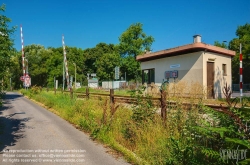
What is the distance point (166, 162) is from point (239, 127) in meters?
1.39

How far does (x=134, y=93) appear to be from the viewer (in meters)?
5.54

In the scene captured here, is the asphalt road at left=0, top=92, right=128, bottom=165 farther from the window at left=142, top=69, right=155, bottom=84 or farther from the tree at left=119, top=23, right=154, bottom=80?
the tree at left=119, top=23, right=154, bottom=80

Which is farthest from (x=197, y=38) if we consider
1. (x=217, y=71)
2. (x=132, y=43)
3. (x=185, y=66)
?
(x=132, y=43)

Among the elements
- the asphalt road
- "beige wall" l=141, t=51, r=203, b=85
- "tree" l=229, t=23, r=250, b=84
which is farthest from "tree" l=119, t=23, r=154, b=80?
the asphalt road

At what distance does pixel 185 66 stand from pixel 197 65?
1.00 m

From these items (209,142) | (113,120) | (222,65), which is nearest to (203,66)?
(222,65)

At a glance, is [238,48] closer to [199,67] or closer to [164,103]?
[199,67]

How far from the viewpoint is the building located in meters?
14.0

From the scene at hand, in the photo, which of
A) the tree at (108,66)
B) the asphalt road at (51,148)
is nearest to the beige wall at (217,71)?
the asphalt road at (51,148)

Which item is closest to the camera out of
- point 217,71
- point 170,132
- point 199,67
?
point 170,132

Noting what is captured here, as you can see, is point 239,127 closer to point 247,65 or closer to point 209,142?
point 209,142

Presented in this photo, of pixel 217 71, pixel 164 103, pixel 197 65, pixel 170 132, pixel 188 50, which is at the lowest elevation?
pixel 170 132

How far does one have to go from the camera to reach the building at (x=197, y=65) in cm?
1398

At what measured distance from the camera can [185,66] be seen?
588 inches
